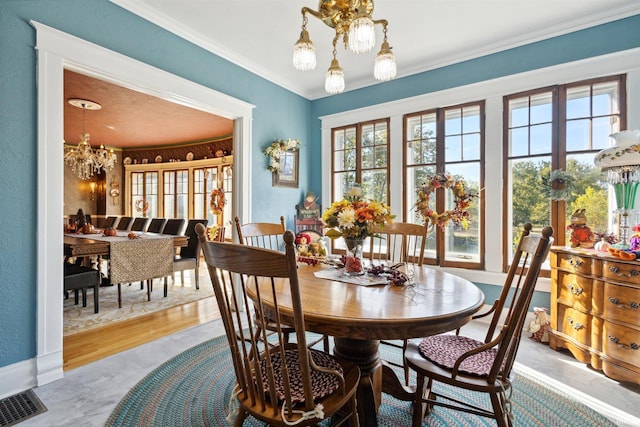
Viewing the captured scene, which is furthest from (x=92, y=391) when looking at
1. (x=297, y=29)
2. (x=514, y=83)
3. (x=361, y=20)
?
(x=514, y=83)

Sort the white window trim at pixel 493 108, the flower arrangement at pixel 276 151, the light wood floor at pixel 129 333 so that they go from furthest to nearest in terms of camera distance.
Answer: the flower arrangement at pixel 276 151
the white window trim at pixel 493 108
the light wood floor at pixel 129 333

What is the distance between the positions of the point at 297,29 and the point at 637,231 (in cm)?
317

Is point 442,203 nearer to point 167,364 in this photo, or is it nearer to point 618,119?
point 618,119

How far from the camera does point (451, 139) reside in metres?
3.56

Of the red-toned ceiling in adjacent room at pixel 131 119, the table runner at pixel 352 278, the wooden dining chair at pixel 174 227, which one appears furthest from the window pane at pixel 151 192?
the table runner at pixel 352 278

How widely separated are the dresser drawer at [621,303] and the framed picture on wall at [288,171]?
3290mm

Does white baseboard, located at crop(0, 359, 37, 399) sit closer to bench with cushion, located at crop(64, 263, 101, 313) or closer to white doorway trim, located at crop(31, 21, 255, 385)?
white doorway trim, located at crop(31, 21, 255, 385)

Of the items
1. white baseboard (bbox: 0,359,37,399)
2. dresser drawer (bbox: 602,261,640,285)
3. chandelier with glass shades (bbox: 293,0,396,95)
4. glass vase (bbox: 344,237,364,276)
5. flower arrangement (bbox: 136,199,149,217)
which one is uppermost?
chandelier with glass shades (bbox: 293,0,396,95)

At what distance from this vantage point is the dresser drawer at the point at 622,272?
2.06 m

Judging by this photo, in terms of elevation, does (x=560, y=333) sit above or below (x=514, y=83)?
below

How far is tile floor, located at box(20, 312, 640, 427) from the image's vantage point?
178cm

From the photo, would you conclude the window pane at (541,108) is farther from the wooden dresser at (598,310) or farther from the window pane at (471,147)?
the wooden dresser at (598,310)

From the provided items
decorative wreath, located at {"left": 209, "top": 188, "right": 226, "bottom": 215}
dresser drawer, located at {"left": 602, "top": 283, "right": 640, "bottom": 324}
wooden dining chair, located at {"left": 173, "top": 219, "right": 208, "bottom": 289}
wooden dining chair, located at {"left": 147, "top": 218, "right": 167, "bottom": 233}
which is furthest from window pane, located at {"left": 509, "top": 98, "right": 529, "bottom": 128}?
decorative wreath, located at {"left": 209, "top": 188, "right": 226, "bottom": 215}

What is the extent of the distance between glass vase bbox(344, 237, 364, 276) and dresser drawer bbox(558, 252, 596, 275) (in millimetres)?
1811
